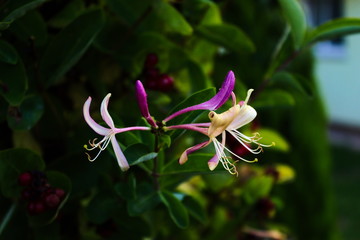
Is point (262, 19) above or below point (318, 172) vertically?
above

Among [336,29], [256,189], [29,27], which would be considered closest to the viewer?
[29,27]

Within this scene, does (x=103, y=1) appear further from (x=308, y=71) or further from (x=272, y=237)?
(x=308, y=71)

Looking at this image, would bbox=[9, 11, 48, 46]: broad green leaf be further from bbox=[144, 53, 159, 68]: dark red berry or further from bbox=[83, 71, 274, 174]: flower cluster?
bbox=[83, 71, 274, 174]: flower cluster

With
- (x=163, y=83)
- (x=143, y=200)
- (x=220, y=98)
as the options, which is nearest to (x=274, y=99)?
(x=163, y=83)

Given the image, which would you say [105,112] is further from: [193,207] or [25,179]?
[193,207]

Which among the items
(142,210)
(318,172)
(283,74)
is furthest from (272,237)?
(318,172)

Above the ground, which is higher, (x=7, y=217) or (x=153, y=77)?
(x=153, y=77)

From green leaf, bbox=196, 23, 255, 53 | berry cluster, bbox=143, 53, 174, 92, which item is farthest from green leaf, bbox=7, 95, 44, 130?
green leaf, bbox=196, 23, 255, 53
